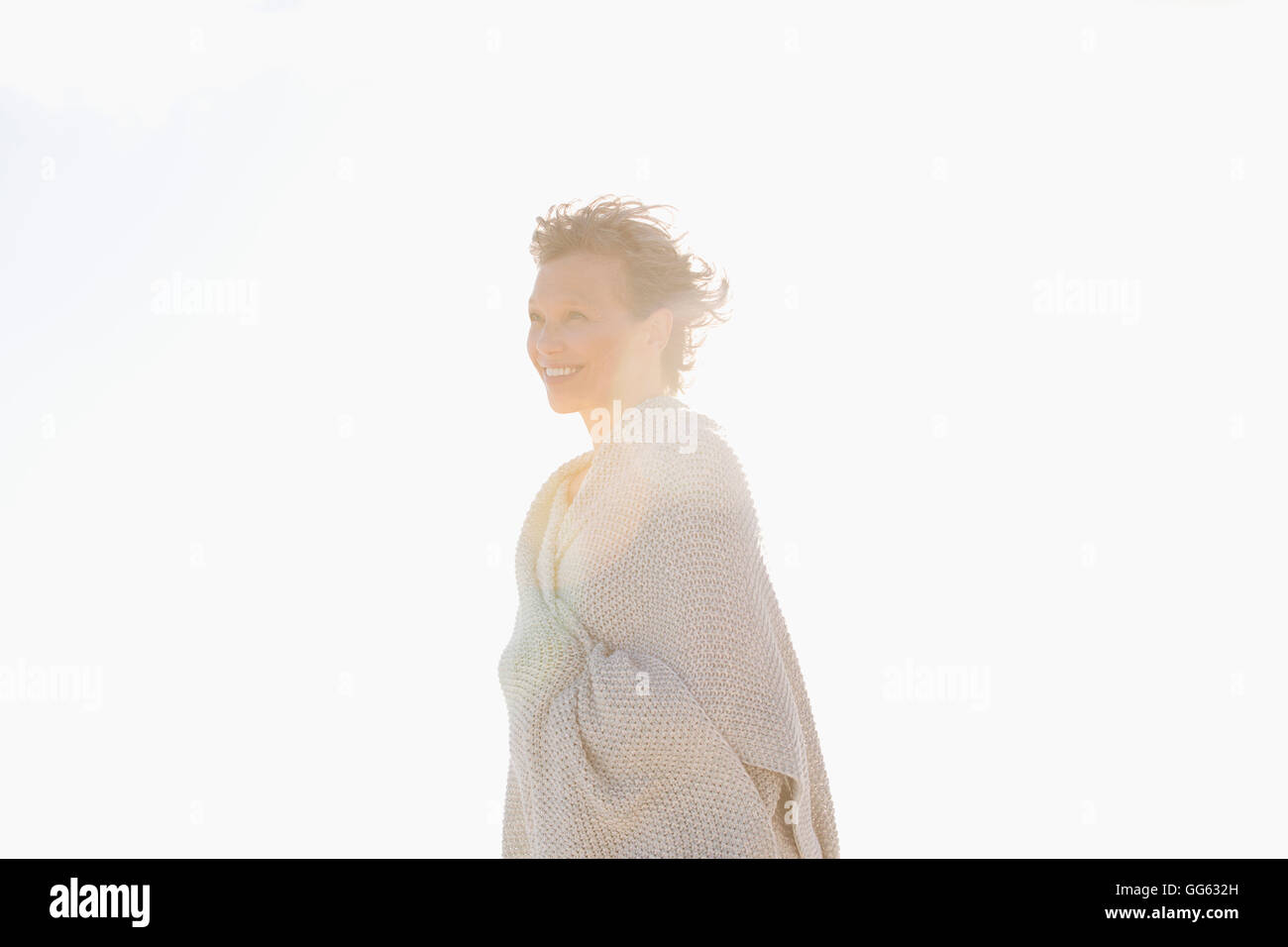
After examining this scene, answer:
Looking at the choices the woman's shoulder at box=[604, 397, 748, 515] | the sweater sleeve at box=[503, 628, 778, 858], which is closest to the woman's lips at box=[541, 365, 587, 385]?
the woman's shoulder at box=[604, 397, 748, 515]

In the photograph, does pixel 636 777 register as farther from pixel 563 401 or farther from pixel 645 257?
pixel 645 257

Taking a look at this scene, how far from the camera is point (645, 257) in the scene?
10.1 feet

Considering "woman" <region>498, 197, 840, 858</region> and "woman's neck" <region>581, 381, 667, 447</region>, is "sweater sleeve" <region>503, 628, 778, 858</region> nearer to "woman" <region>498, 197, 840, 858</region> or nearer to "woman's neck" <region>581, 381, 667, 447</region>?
"woman" <region>498, 197, 840, 858</region>

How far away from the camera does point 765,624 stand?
2.79m

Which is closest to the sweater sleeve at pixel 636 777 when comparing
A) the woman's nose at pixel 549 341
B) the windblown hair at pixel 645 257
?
the woman's nose at pixel 549 341

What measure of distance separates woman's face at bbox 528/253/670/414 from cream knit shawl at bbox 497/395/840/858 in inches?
5.5

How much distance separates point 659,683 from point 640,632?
0.14 m

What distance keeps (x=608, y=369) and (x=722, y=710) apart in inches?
33.5

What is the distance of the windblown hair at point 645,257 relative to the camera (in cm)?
308

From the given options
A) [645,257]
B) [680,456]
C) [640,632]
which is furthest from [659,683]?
[645,257]

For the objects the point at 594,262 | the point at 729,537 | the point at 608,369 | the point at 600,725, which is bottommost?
the point at 600,725

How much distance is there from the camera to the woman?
258cm
